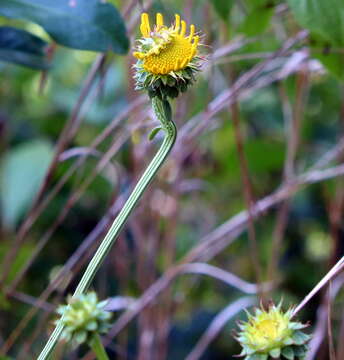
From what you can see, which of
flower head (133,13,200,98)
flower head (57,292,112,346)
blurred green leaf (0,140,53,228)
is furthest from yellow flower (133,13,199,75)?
blurred green leaf (0,140,53,228)

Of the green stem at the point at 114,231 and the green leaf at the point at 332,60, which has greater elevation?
the green leaf at the point at 332,60

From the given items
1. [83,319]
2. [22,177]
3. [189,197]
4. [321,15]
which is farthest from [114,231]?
[189,197]

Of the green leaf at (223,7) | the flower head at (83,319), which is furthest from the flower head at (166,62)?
the green leaf at (223,7)

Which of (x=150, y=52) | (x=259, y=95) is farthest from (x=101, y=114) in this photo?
(x=150, y=52)

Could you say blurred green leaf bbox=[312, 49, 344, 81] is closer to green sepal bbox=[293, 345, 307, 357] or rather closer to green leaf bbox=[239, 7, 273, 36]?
green leaf bbox=[239, 7, 273, 36]

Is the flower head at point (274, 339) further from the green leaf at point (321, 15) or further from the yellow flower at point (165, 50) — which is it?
the green leaf at point (321, 15)

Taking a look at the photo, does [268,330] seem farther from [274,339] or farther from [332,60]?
[332,60]

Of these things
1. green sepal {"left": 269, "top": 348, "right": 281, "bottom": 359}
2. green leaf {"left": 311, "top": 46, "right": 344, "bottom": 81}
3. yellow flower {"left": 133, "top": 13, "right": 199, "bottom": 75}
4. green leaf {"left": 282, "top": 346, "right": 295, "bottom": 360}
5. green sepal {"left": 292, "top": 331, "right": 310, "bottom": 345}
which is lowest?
green sepal {"left": 269, "top": 348, "right": 281, "bottom": 359}
